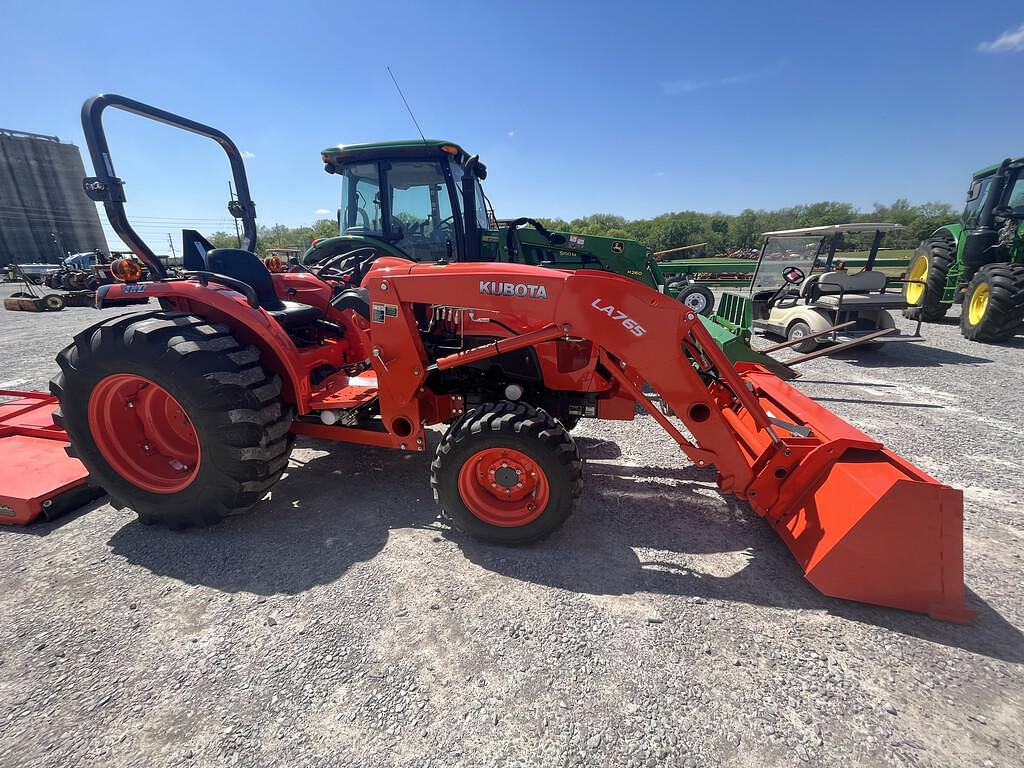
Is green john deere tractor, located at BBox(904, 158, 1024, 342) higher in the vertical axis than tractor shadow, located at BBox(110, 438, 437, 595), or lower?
higher

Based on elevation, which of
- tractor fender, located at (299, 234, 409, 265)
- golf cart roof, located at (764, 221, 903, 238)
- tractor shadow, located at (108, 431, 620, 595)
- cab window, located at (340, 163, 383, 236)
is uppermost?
cab window, located at (340, 163, 383, 236)

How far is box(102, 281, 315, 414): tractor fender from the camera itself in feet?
9.02

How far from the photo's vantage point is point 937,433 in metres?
4.17

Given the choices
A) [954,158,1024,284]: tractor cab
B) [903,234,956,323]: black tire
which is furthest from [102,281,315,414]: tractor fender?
[954,158,1024,284]: tractor cab

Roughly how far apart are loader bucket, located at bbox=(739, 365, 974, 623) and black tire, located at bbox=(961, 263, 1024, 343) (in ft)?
27.3

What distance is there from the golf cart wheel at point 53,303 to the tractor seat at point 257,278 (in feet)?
55.9

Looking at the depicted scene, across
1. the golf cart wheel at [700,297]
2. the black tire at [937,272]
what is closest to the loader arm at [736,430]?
the golf cart wheel at [700,297]

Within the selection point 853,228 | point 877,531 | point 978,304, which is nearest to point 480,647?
point 877,531

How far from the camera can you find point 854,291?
7258 mm

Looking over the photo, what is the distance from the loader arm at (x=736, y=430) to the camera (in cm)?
199

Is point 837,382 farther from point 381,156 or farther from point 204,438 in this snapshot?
point 204,438

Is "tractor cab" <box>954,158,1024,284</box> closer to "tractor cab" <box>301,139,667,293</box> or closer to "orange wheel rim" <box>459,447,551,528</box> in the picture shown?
"tractor cab" <box>301,139,667,293</box>

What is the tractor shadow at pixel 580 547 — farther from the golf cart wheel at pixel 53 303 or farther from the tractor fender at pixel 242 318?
the golf cart wheel at pixel 53 303

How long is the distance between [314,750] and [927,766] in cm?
207
